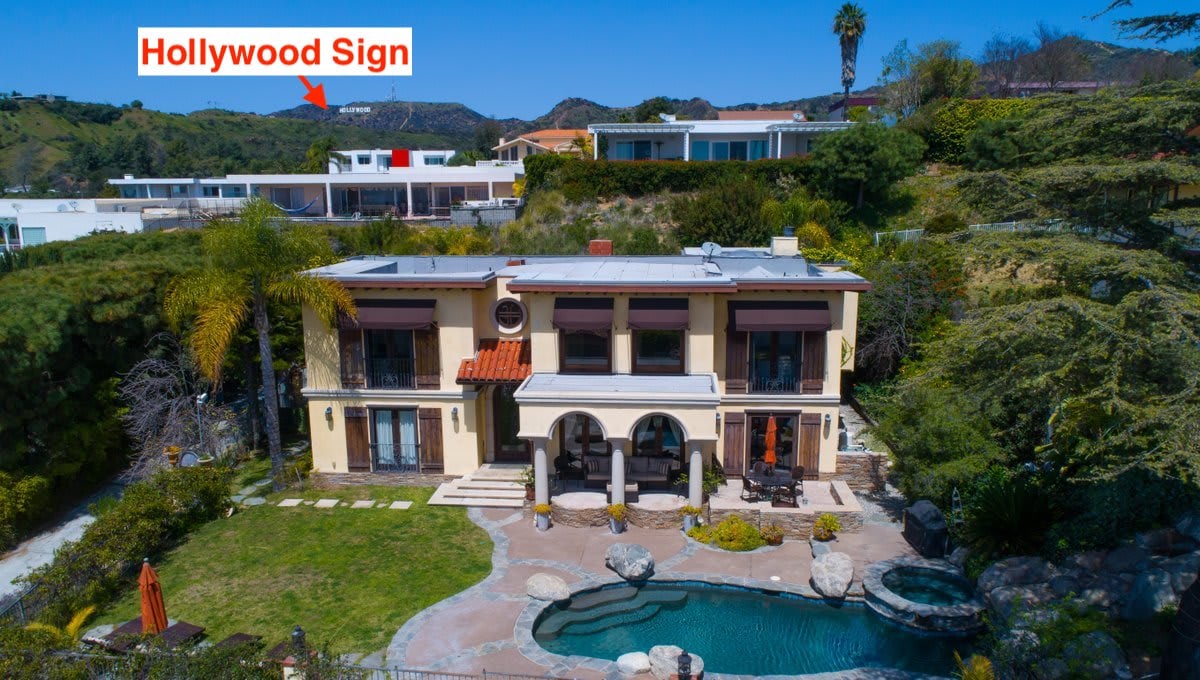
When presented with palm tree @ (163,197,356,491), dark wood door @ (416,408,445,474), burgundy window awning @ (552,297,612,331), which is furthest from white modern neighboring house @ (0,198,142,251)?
burgundy window awning @ (552,297,612,331)

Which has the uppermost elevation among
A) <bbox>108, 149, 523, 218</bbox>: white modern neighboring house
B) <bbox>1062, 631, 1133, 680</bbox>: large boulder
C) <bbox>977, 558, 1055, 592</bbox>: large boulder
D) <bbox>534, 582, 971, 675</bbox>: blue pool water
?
<bbox>108, 149, 523, 218</bbox>: white modern neighboring house

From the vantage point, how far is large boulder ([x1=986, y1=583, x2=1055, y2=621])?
1480 cm

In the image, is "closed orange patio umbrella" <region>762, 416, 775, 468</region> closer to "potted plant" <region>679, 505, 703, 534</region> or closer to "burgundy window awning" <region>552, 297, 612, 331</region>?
"potted plant" <region>679, 505, 703, 534</region>

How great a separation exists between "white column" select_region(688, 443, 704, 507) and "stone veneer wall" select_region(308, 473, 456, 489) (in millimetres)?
7472

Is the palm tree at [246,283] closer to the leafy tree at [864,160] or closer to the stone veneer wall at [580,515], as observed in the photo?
the stone veneer wall at [580,515]

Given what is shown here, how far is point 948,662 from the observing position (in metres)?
14.8

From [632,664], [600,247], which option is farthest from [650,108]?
[632,664]

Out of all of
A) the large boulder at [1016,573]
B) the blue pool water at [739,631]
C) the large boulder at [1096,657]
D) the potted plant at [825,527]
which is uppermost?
the large boulder at [1096,657]

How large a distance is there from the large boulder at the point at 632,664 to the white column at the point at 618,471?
20.5 ft

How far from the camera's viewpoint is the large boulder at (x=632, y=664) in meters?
13.9

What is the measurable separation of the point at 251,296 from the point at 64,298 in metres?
5.22

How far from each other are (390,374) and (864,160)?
3740cm

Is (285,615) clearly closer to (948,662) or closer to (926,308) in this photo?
(948,662)

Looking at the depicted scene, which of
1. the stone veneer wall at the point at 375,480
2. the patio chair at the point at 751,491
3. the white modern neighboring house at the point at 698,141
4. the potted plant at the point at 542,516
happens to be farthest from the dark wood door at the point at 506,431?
the white modern neighboring house at the point at 698,141
